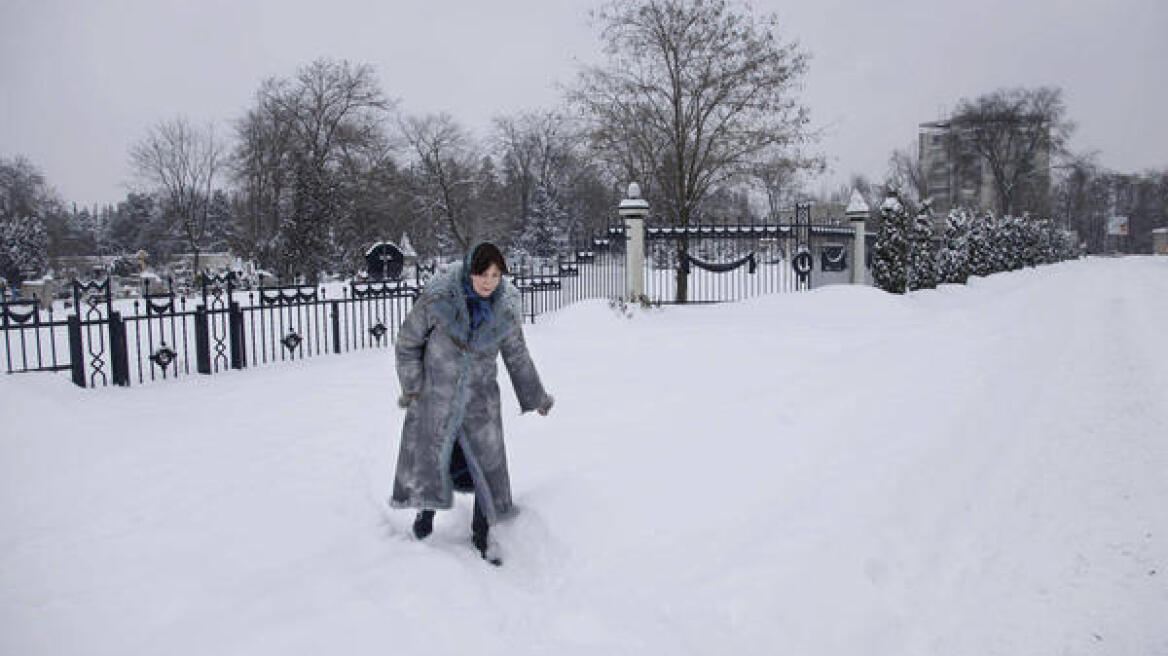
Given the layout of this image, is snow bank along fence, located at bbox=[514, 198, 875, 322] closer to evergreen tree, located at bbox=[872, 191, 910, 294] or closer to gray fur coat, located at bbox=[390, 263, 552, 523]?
evergreen tree, located at bbox=[872, 191, 910, 294]

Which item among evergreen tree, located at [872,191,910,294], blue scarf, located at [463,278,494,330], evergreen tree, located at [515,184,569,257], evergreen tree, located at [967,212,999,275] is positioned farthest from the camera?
evergreen tree, located at [515,184,569,257]

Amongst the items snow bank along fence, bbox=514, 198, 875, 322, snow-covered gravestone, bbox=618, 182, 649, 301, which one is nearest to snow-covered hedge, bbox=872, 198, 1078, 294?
snow bank along fence, bbox=514, 198, 875, 322

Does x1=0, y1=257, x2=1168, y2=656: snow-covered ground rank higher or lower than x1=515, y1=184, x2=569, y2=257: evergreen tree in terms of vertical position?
lower

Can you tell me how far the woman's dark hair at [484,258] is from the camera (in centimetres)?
410

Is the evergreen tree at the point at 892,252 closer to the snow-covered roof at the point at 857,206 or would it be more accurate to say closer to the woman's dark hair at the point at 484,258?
the snow-covered roof at the point at 857,206

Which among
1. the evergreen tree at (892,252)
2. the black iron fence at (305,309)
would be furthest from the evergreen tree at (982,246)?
the black iron fence at (305,309)

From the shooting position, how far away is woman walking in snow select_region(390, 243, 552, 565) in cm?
417

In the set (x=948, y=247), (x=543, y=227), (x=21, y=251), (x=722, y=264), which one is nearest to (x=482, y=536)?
(x=722, y=264)

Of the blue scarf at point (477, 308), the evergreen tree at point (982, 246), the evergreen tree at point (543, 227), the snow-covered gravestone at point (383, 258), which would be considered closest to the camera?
the blue scarf at point (477, 308)

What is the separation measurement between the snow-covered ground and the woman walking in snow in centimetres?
39

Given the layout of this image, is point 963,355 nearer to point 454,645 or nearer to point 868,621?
point 868,621

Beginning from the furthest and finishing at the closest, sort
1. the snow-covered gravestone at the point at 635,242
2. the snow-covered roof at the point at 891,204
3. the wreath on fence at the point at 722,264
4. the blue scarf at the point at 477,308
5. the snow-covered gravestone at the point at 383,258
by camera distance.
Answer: the snow-covered roof at the point at 891,204
the wreath on fence at the point at 722,264
the snow-covered gravestone at the point at 635,242
the snow-covered gravestone at the point at 383,258
the blue scarf at the point at 477,308

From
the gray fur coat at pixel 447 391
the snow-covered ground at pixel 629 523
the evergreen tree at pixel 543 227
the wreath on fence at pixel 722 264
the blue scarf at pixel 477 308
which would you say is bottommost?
the snow-covered ground at pixel 629 523

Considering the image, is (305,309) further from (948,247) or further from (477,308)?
(948,247)
